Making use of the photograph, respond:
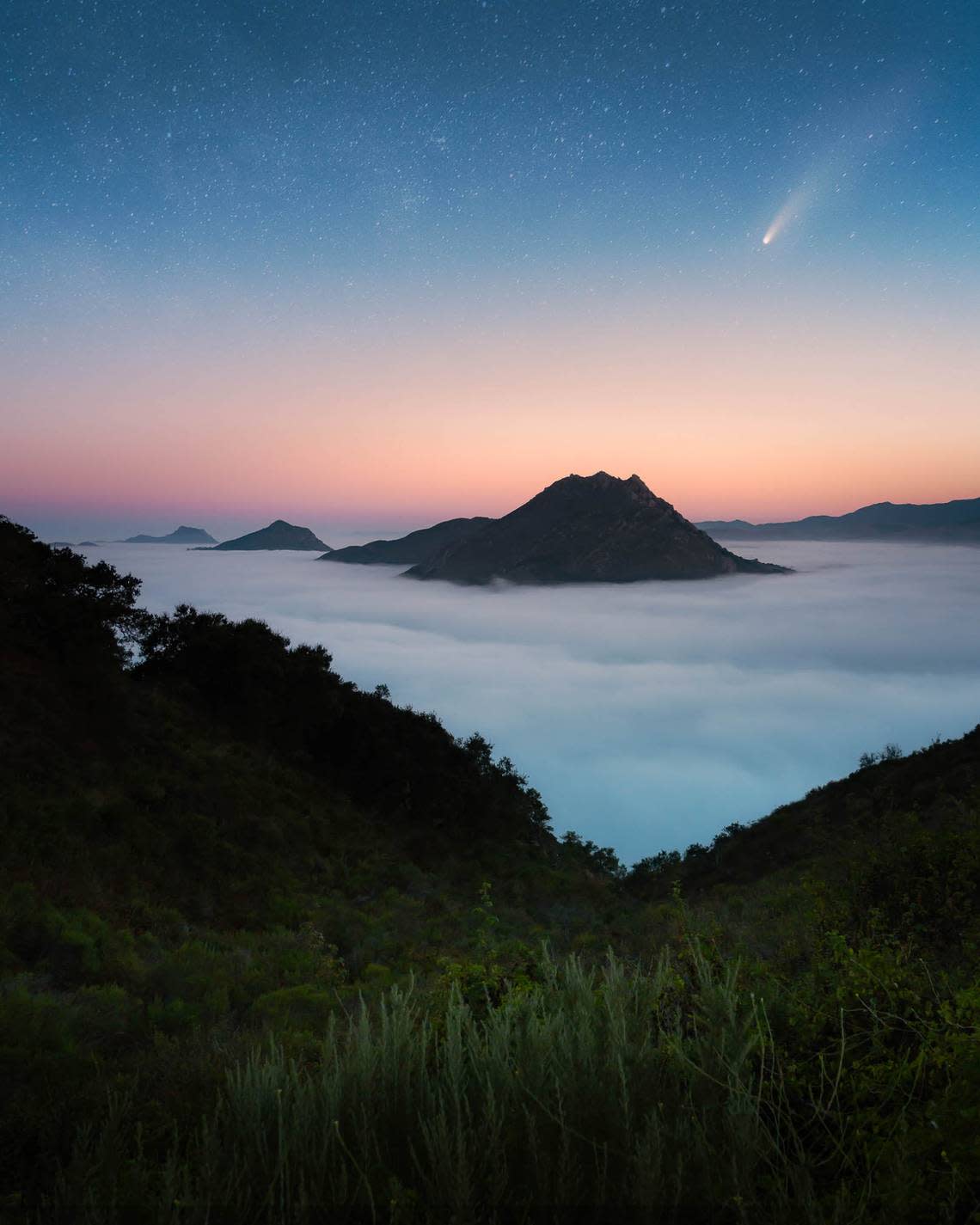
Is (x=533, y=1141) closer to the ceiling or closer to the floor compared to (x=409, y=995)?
closer to the ceiling

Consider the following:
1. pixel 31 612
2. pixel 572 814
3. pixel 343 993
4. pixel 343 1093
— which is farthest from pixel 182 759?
pixel 572 814

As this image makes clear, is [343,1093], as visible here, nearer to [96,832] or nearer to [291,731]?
[96,832]

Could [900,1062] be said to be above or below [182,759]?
above

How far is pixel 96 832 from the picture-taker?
555 inches

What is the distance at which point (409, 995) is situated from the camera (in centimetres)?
478

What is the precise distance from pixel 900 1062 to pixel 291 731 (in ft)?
87.3

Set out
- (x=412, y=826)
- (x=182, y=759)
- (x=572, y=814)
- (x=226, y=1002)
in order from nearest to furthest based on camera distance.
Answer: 1. (x=226, y=1002)
2. (x=182, y=759)
3. (x=412, y=826)
4. (x=572, y=814)

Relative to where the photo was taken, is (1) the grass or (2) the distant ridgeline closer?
(1) the grass

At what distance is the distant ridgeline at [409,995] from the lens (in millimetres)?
Answer: 3078

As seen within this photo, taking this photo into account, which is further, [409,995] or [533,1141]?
[409,995]

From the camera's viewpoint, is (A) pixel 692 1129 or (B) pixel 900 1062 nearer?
(A) pixel 692 1129

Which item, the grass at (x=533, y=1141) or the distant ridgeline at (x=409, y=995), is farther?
the distant ridgeline at (x=409, y=995)

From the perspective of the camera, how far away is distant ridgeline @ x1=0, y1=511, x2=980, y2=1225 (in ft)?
10.1

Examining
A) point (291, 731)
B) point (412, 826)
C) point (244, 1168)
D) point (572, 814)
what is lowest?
point (572, 814)
